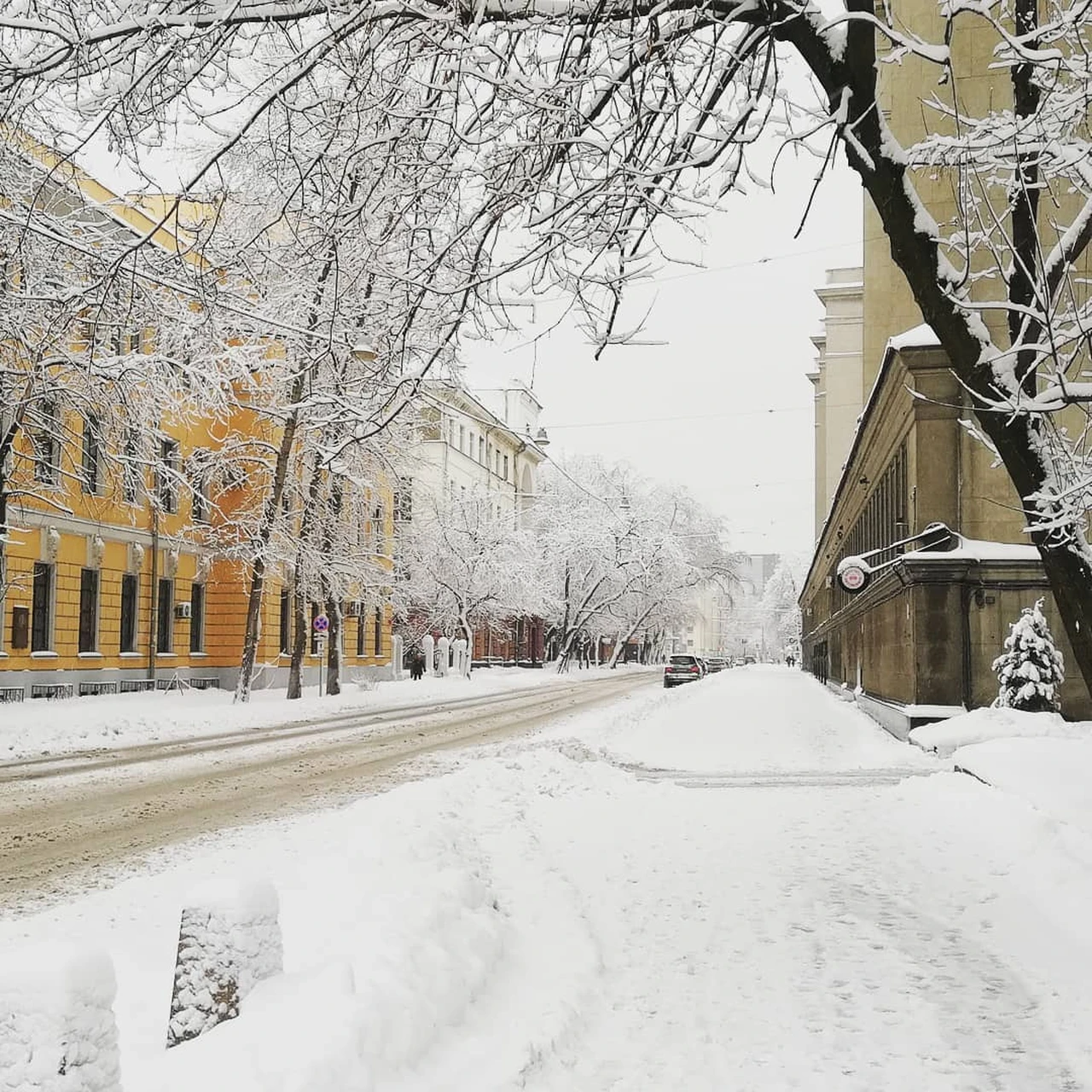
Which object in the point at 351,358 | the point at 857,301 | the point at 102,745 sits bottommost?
the point at 102,745

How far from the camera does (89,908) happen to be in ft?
25.9

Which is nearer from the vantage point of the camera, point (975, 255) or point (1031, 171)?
point (1031, 171)

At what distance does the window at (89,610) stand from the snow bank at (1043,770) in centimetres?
2470

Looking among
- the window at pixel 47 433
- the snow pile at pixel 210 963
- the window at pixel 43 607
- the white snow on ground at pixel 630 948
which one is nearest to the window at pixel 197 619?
the window at pixel 43 607

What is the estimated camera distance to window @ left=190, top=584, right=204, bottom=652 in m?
38.9

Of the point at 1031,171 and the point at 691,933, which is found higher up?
the point at 1031,171

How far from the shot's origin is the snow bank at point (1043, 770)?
1017cm

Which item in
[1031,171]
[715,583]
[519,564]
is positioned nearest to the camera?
[1031,171]

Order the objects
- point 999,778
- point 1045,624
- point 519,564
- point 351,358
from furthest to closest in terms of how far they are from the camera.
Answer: point 519,564, point 1045,624, point 999,778, point 351,358

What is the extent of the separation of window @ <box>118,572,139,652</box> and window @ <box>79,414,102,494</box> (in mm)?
2900

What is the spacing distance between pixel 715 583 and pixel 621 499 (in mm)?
14559

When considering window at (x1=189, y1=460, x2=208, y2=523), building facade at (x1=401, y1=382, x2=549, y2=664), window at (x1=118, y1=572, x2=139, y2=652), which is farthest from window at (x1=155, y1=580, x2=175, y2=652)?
building facade at (x1=401, y1=382, x2=549, y2=664)

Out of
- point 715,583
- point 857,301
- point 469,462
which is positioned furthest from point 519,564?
point 715,583

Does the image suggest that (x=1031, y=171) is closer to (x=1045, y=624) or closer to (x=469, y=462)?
(x=1045, y=624)
